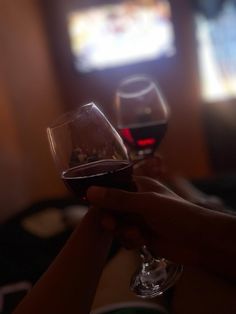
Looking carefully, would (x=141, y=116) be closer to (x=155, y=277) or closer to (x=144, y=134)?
(x=144, y=134)

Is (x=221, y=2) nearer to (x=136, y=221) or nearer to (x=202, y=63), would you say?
(x=202, y=63)

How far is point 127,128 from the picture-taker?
1085 mm

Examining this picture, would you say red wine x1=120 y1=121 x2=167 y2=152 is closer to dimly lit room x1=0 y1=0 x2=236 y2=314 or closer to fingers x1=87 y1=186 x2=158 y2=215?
dimly lit room x1=0 y1=0 x2=236 y2=314

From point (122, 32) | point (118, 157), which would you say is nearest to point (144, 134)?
point (118, 157)

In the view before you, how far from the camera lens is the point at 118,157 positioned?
0.74 m

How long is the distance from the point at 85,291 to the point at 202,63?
348cm

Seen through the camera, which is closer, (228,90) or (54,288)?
(54,288)

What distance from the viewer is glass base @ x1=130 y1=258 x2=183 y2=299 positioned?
0.82 meters

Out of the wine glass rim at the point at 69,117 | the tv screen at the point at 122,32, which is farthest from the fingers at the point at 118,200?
the tv screen at the point at 122,32

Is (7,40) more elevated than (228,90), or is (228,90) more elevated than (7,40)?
(7,40)

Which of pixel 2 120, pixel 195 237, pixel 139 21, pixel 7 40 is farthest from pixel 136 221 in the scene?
pixel 139 21

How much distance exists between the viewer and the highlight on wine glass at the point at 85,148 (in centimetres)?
73

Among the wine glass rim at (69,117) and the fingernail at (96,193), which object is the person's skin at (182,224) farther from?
the wine glass rim at (69,117)

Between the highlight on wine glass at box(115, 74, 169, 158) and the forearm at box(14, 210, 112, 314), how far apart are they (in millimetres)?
334
